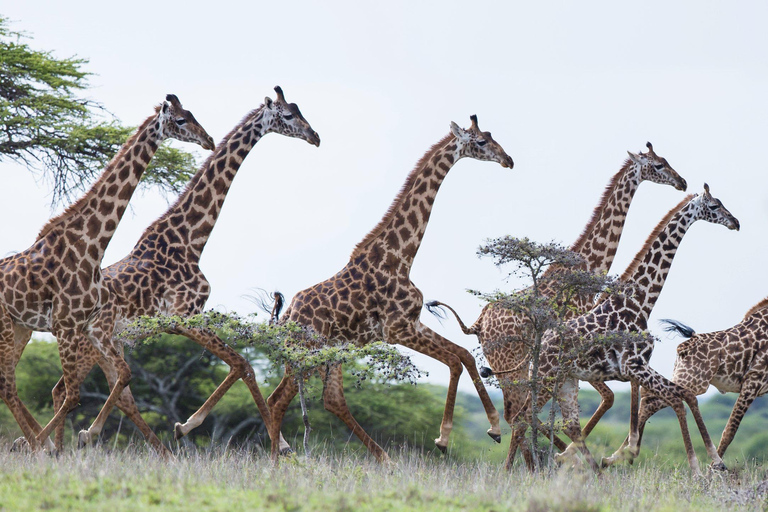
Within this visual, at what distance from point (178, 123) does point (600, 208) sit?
5.91 metres

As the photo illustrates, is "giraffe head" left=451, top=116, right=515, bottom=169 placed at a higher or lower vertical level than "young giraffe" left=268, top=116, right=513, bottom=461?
higher

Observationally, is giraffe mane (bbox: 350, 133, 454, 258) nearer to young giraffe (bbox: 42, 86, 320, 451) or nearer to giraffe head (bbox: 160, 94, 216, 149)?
young giraffe (bbox: 42, 86, 320, 451)

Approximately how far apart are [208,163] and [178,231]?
1001 mm

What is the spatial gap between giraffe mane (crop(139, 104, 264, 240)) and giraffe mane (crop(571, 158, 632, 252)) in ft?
15.3

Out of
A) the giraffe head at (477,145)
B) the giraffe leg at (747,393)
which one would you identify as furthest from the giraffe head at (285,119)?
the giraffe leg at (747,393)

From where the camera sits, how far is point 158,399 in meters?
20.8

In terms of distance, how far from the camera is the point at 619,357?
37.9 feet

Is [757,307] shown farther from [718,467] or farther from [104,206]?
[104,206]

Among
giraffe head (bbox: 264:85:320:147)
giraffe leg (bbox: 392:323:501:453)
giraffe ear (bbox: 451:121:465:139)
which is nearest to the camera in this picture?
giraffe leg (bbox: 392:323:501:453)


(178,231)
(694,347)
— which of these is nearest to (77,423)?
(178,231)

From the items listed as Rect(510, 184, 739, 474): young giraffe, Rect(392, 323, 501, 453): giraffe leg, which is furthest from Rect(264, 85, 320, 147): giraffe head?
Rect(510, 184, 739, 474): young giraffe

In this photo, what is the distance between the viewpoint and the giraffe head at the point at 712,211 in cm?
1305

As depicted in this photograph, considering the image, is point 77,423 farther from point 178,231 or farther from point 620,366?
point 620,366

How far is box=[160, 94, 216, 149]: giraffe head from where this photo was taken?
11.1 m
